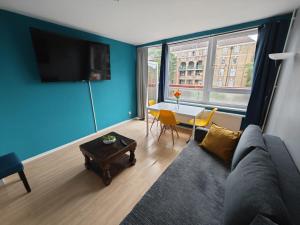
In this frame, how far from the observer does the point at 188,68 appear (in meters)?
3.42

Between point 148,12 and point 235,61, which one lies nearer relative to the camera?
point 148,12

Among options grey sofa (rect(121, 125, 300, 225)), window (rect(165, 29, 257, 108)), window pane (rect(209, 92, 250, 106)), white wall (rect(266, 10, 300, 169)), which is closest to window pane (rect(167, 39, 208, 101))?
window (rect(165, 29, 257, 108))

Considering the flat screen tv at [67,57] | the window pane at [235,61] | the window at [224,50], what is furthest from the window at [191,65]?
the flat screen tv at [67,57]

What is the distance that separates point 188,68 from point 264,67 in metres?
1.54

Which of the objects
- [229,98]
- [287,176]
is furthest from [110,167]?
[229,98]

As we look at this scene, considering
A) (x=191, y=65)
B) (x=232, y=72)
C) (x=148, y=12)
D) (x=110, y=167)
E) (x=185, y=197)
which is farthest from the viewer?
(x=191, y=65)

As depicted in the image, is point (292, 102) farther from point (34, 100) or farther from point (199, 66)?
point (34, 100)

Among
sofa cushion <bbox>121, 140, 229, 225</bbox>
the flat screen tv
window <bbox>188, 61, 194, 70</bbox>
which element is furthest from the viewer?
window <bbox>188, 61, 194, 70</bbox>

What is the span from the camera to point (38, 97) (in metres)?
2.25

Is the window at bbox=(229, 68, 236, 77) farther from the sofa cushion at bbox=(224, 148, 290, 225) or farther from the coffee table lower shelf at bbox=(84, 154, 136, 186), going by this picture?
the coffee table lower shelf at bbox=(84, 154, 136, 186)

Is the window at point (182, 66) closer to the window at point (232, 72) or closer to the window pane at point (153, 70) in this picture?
the window pane at point (153, 70)

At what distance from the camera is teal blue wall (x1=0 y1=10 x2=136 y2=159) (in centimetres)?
192

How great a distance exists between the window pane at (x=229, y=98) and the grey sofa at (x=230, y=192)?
60.3 inches

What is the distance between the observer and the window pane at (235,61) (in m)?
2.62
